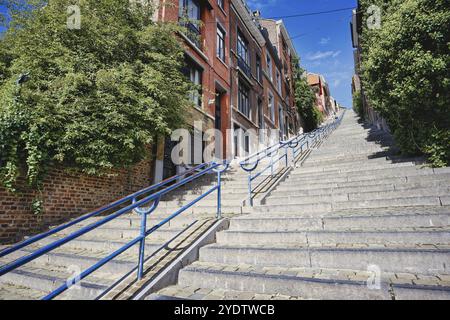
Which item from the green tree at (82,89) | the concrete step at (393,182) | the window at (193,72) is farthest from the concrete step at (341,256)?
the window at (193,72)

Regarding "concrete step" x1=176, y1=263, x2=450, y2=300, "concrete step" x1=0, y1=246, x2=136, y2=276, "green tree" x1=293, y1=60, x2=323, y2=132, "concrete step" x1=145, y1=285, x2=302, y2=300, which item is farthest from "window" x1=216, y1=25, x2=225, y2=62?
"green tree" x1=293, y1=60, x2=323, y2=132

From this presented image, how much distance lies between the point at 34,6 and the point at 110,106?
3.86 meters

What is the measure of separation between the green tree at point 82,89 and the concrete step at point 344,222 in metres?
3.41

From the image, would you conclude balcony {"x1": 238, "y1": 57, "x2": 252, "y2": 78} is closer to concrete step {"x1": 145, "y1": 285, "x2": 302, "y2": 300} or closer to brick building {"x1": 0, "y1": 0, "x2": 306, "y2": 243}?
brick building {"x1": 0, "y1": 0, "x2": 306, "y2": 243}

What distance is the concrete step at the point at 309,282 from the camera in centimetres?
220

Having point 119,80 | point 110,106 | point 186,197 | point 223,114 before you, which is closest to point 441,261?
point 186,197

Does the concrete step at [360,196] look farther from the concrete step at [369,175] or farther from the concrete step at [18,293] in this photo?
the concrete step at [18,293]

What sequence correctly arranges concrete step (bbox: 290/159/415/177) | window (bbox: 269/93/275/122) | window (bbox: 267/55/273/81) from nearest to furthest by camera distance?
1. concrete step (bbox: 290/159/415/177)
2. window (bbox: 269/93/275/122)
3. window (bbox: 267/55/273/81)

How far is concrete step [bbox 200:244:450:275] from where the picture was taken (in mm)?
2543

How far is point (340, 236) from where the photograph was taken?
3.29m

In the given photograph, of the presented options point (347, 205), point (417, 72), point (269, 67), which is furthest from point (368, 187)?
point (269, 67)

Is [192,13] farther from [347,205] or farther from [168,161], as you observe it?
[347,205]

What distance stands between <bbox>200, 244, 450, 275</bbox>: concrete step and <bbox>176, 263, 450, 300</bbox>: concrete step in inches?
4.3
